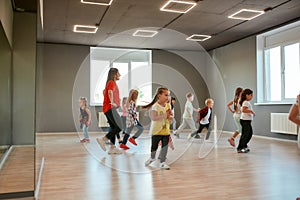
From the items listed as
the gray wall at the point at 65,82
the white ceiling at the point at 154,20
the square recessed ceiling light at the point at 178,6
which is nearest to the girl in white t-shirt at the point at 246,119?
the white ceiling at the point at 154,20

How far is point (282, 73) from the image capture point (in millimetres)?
6203

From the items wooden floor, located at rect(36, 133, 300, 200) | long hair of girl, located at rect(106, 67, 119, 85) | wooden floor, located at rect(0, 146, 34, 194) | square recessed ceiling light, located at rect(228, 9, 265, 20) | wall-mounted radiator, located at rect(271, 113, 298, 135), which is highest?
square recessed ceiling light, located at rect(228, 9, 265, 20)

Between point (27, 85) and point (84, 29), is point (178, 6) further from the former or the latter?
point (27, 85)

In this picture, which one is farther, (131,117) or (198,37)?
(198,37)

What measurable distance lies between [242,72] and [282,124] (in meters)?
1.91

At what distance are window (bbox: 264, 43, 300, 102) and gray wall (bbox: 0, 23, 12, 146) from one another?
524 centimetres

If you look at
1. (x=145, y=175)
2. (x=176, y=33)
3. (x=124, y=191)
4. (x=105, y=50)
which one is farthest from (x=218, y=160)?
(x=105, y=50)

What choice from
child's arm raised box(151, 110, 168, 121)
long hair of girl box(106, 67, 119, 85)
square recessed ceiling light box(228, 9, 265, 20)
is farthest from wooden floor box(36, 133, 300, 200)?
square recessed ceiling light box(228, 9, 265, 20)

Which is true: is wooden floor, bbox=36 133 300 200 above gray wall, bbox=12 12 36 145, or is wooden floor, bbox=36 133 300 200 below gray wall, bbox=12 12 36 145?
below

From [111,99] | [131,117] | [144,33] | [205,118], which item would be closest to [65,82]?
[144,33]

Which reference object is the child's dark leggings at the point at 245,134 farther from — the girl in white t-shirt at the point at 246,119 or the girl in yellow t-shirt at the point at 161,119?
the girl in yellow t-shirt at the point at 161,119

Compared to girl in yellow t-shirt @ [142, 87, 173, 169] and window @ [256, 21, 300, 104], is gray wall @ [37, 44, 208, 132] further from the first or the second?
girl in yellow t-shirt @ [142, 87, 173, 169]

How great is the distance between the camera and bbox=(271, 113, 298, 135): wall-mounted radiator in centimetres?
556

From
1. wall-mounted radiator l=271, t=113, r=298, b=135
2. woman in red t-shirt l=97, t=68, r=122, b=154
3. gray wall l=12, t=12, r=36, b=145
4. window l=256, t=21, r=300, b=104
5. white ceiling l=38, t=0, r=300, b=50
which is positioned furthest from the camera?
window l=256, t=21, r=300, b=104
